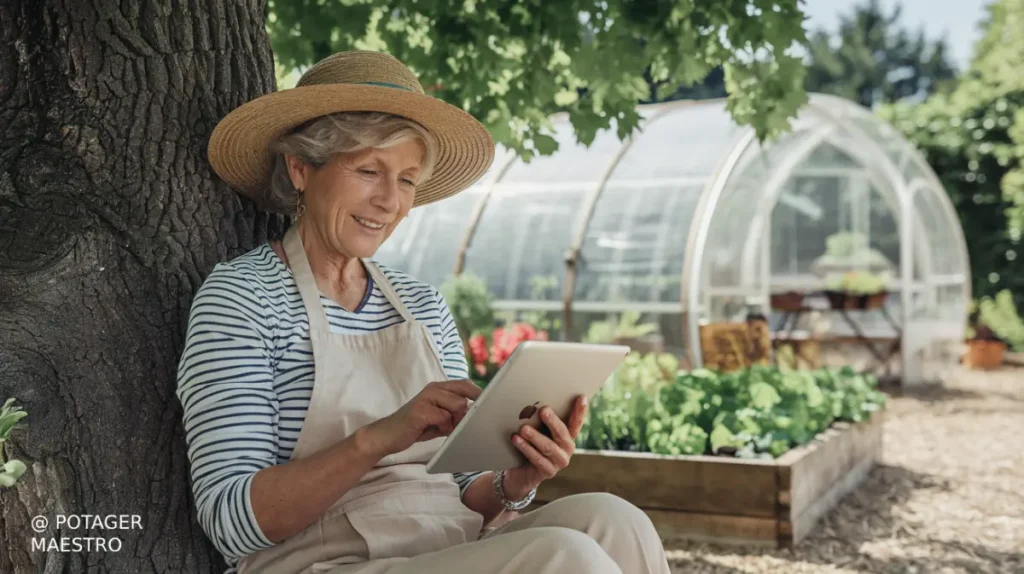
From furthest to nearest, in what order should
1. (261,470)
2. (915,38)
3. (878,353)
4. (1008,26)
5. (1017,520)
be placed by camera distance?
(915,38) → (1008,26) → (878,353) → (1017,520) → (261,470)

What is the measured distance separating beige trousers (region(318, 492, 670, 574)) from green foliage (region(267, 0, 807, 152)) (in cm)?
207

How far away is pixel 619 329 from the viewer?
28.7 feet

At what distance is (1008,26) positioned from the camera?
658 inches

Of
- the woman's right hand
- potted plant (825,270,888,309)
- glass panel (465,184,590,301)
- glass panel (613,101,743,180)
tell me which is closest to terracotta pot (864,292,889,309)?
potted plant (825,270,888,309)

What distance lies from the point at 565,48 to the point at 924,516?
117 inches

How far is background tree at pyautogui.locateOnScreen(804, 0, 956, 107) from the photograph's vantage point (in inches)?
1374

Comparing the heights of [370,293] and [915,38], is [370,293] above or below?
below

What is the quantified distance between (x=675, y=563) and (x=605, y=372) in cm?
250

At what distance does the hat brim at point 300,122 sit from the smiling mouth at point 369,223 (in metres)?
0.23

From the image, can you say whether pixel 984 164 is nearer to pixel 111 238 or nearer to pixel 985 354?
pixel 985 354

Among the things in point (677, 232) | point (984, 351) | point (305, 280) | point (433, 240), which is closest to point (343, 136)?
point (305, 280)

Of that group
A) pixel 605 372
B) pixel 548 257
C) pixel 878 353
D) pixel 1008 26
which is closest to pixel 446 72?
pixel 605 372

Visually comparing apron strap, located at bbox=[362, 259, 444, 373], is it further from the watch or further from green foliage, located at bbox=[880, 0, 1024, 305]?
green foliage, located at bbox=[880, 0, 1024, 305]

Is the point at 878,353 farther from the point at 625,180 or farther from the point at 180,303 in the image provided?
the point at 180,303
